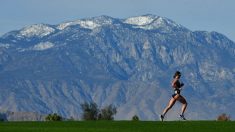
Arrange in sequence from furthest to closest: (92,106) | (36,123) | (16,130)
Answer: (92,106) < (36,123) < (16,130)

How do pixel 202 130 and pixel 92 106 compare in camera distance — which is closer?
pixel 202 130

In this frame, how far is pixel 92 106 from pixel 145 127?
119957mm

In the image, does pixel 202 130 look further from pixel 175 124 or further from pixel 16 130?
pixel 16 130

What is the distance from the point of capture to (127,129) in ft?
104

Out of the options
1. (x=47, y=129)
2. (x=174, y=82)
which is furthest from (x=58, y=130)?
(x=174, y=82)

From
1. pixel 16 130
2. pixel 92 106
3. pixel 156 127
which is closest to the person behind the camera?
pixel 16 130

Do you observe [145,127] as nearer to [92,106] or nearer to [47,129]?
[47,129]

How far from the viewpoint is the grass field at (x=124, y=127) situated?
30938 millimetres

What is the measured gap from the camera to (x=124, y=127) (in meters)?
32.4

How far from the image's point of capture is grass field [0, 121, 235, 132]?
3094 cm

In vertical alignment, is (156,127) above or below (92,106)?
above

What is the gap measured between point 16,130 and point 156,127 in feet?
18.2

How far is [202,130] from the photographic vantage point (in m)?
31.0

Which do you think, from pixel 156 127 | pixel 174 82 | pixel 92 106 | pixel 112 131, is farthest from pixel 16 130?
pixel 92 106
